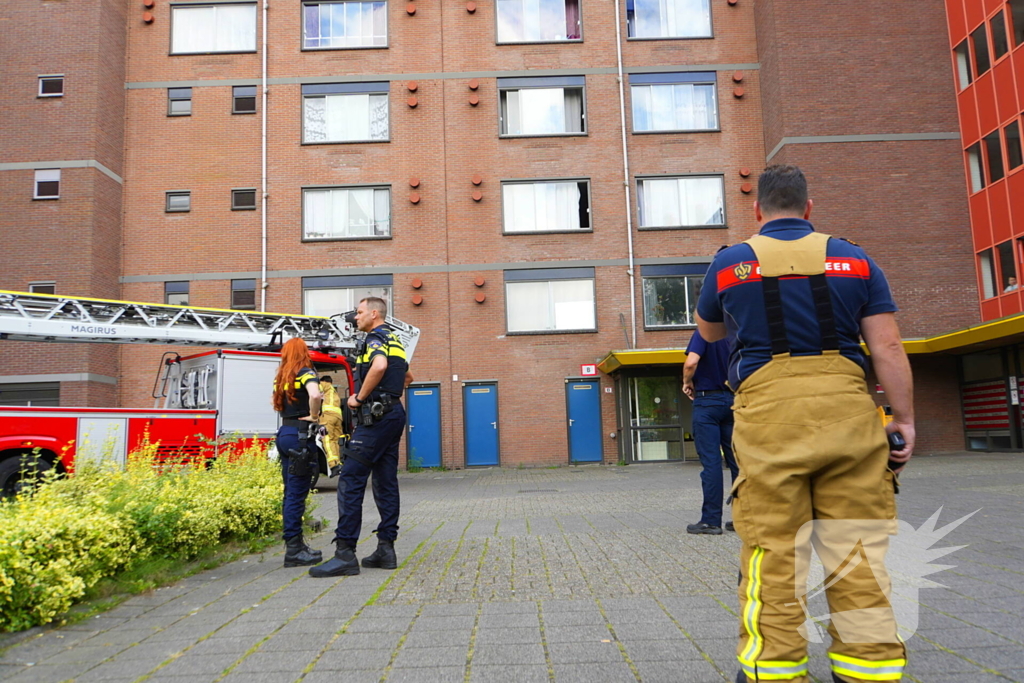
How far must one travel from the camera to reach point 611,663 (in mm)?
3457

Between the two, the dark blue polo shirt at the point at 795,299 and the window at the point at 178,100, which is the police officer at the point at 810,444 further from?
the window at the point at 178,100

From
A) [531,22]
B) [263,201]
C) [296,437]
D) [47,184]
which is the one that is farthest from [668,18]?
[296,437]

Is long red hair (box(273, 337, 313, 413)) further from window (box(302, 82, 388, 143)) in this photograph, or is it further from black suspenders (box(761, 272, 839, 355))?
window (box(302, 82, 388, 143))

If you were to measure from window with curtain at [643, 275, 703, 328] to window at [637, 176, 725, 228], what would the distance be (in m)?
1.71

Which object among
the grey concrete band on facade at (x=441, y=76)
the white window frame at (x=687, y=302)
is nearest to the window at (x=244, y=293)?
the grey concrete band on facade at (x=441, y=76)

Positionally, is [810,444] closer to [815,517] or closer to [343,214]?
[815,517]

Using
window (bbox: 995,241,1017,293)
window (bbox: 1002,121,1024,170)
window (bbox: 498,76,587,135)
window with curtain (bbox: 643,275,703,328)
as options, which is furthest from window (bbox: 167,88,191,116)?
window (bbox: 995,241,1017,293)

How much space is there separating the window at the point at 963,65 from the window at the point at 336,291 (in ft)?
55.0

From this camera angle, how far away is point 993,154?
20812 millimetres

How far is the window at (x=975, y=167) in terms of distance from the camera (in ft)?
71.0

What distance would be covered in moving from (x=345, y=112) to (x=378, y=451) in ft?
65.2

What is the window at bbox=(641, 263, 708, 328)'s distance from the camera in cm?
2322

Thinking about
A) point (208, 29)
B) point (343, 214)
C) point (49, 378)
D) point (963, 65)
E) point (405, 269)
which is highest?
point (208, 29)

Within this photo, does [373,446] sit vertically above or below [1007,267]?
below
